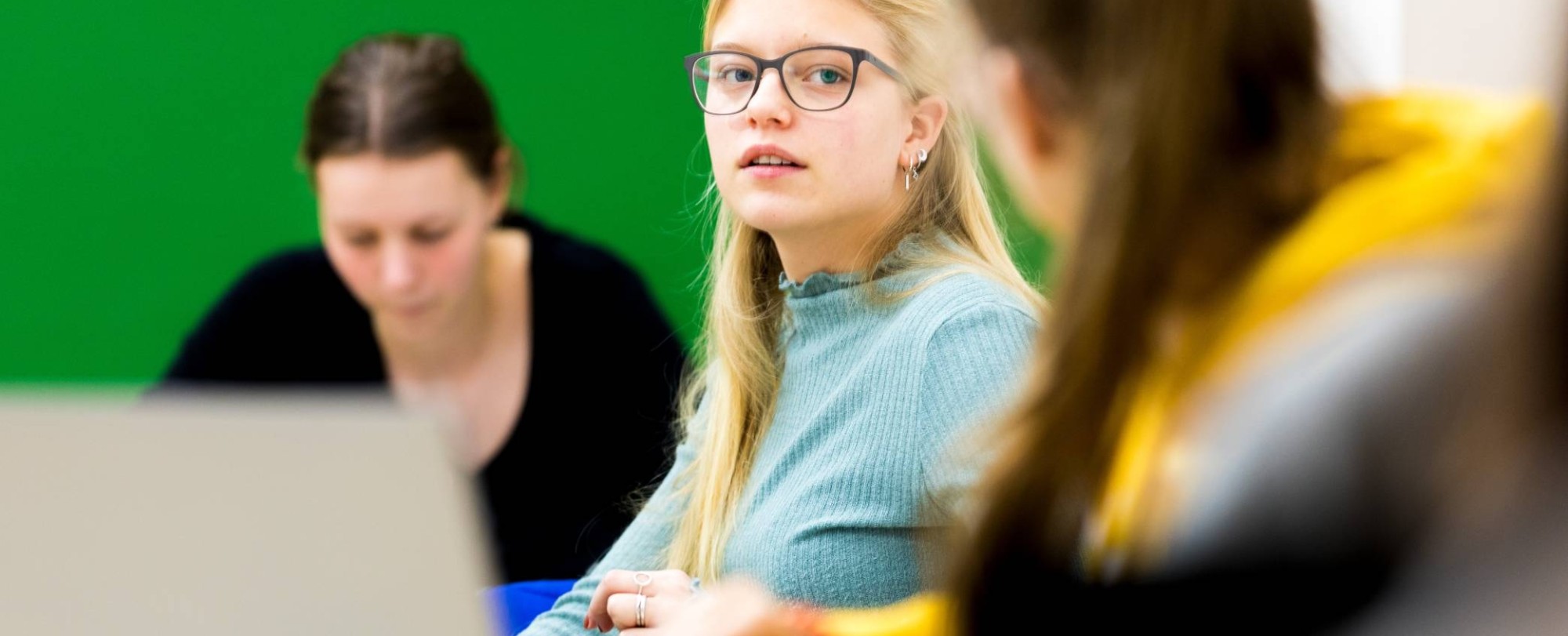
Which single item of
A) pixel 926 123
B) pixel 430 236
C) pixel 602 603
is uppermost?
pixel 926 123

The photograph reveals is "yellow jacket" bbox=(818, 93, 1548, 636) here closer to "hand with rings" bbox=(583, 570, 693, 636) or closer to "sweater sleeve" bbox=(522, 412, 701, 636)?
"hand with rings" bbox=(583, 570, 693, 636)

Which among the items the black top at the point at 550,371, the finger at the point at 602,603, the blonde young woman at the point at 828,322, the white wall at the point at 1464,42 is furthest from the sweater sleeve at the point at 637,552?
the white wall at the point at 1464,42

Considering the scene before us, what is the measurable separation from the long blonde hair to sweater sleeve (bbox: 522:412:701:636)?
2 cm

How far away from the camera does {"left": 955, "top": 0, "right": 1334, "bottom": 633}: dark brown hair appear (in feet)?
2.08

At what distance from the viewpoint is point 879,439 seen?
1205mm

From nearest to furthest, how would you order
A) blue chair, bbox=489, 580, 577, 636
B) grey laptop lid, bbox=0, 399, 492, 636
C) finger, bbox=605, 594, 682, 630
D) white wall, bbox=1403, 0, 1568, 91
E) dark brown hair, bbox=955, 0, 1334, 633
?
grey laptop lid, bbox=0, 399, 492, 636
dark brown hair, bbox=955, 0, 1334, 633
finger, bbox=605, 594, 682, 630
blue chair, bbox=489, 580, 577, 636
white wall, bbox=1403, 0, 1568, 91

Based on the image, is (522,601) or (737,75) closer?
(737,75)

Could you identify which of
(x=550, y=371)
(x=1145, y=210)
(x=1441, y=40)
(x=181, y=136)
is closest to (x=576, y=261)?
(x=550, y=371)

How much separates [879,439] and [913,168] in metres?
0.30

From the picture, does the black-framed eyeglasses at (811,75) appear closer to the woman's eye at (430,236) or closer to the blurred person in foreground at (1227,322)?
the blurred person in foreground at (1227,322)

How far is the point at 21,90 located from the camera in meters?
2.40

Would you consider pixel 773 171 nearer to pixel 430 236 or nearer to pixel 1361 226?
pixel 1361 226

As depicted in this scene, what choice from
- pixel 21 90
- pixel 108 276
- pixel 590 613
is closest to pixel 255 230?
pixel 108 276

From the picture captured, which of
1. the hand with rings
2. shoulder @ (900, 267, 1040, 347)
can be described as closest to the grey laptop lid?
the hand with rings
